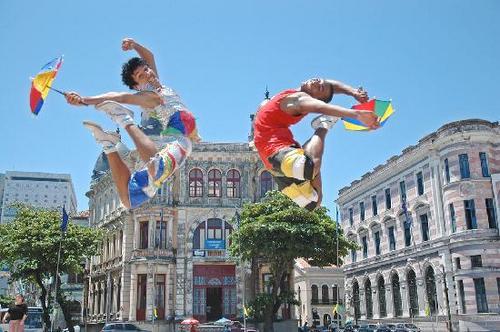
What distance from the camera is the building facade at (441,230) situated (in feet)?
131

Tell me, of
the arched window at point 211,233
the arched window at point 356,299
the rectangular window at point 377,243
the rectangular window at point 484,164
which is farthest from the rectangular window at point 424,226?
the arched window at point 211,233

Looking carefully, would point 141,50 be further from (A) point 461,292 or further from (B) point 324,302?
(B) point 324,302

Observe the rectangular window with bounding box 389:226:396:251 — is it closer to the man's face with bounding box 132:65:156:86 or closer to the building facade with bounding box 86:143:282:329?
the building facade with bounding box 86:143:282:329

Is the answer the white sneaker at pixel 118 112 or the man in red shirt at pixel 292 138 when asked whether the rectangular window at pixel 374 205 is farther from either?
the white sneaker at pixel 118 112

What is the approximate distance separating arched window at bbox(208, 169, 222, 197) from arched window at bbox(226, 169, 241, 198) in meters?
0.69

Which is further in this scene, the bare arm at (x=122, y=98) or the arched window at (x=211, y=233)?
the arched window at (x=211, y=233)

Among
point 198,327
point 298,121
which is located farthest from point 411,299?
point 298,121

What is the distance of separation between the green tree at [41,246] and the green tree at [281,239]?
1264cm

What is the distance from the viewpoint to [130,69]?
6.94 meters

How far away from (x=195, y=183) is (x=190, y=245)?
5.08 meters

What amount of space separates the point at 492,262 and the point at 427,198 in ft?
24.2

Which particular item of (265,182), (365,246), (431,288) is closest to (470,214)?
(431,288)

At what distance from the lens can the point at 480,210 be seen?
40.7 metres

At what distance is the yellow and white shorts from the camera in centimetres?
607
